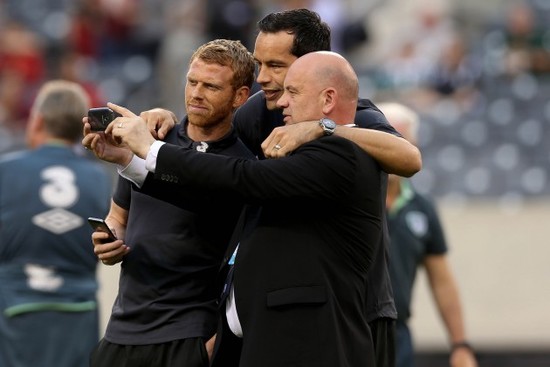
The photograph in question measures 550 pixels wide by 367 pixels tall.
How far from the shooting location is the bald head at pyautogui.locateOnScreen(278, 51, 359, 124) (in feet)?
14.6

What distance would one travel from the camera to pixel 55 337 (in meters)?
6.42

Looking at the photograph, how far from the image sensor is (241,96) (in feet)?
15.8

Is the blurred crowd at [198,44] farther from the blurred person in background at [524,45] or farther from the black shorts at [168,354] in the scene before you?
the black shorts at [168,354]

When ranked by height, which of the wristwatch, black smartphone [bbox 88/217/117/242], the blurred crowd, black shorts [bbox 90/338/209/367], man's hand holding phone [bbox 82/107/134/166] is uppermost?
the blurred crowd

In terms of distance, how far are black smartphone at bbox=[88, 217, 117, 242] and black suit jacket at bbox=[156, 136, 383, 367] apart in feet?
1.18

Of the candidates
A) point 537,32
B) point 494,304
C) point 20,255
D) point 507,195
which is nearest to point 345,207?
point 20,255

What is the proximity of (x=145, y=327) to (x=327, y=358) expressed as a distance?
764 millimetres

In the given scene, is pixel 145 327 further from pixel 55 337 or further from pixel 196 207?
pixel 55 337

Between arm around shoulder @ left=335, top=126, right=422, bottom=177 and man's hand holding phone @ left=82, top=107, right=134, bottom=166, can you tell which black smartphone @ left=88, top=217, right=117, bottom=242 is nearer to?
man's hand holding phone @ left=82, top=107, right=134, bottom=166

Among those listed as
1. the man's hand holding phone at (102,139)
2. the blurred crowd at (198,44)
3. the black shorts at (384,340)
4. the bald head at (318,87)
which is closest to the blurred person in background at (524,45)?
the blurred crowd at (198,44)

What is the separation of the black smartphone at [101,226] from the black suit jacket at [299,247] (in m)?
0.36

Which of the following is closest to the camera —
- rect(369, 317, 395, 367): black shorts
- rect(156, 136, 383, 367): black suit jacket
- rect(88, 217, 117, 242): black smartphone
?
rect(156, 136, 383, 367): black suit jacket

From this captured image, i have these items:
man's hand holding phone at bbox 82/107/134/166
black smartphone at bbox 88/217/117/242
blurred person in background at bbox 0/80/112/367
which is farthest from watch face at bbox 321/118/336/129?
blurred person in background at bbox 0/80/112/367

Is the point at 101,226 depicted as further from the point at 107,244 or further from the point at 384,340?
the point at 384,340
